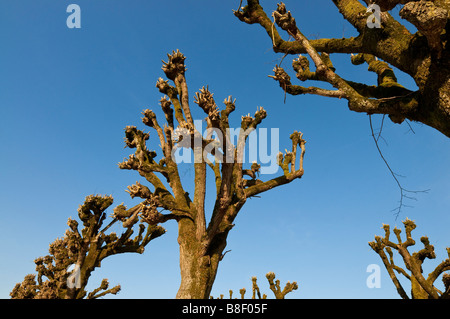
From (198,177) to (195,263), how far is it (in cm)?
248

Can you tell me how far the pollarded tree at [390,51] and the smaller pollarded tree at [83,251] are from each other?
21.1 ft

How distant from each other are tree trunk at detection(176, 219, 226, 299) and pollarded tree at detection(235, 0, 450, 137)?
4.71 meters

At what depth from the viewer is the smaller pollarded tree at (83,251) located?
367 inches

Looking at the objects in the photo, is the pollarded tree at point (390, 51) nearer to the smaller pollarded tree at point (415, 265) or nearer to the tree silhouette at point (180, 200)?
the tree silhouette at point (180, 200)

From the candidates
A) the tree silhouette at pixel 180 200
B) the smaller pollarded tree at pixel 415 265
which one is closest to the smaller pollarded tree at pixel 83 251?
the tree silhouette at pixel 180 200

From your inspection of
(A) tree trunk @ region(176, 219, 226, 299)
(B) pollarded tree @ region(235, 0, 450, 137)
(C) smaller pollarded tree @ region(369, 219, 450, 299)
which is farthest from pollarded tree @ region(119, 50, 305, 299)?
(C) smaller pollarded tree @ region(369, 219, 450, 299)

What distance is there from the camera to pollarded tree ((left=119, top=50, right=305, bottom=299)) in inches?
293

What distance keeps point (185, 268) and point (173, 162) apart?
3.60 m

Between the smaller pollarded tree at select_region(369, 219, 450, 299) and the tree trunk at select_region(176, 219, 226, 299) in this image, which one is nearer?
the tree trunk at select_region(176, 219, 226, 299)

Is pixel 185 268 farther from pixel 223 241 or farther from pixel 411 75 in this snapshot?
pixel 411 75

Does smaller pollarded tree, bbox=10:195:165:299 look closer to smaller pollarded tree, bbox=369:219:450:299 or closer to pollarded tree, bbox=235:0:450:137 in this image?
pollarded tree, bbox=235:0:450:137

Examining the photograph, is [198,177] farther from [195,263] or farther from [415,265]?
[415,265]

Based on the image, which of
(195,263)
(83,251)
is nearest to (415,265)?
(195,263)
